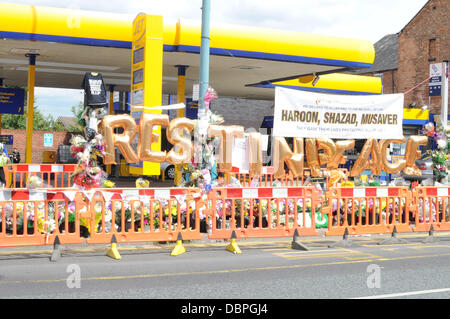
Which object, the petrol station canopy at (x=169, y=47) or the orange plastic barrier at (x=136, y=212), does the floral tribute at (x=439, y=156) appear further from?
the orange plastic barrier at (x=136, y=212)

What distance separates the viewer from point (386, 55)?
48250 mm

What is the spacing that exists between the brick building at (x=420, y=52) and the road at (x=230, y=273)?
31.6m

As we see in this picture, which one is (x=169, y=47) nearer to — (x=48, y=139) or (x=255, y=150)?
(x=255, y=150)

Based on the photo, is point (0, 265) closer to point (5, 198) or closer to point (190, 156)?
point (5, 198)

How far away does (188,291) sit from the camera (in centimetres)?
659

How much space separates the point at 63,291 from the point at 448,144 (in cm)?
1208

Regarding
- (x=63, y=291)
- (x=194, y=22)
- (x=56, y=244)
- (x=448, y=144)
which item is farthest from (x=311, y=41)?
(x=63, y=291)

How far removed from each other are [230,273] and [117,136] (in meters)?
4.05

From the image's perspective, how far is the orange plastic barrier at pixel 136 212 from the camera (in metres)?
8.87

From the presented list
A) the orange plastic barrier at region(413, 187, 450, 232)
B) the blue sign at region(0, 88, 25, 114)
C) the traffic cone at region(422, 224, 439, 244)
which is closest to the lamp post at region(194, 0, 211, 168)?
the orange plastic barrier at region(413, 187, 450, 232)

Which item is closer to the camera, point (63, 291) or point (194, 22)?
point (63, 291)

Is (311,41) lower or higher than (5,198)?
higher

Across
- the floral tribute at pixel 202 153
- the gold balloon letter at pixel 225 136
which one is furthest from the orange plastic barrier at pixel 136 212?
the gold balloon letter at pixel 225 136

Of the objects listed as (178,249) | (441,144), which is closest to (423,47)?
(441,144)
